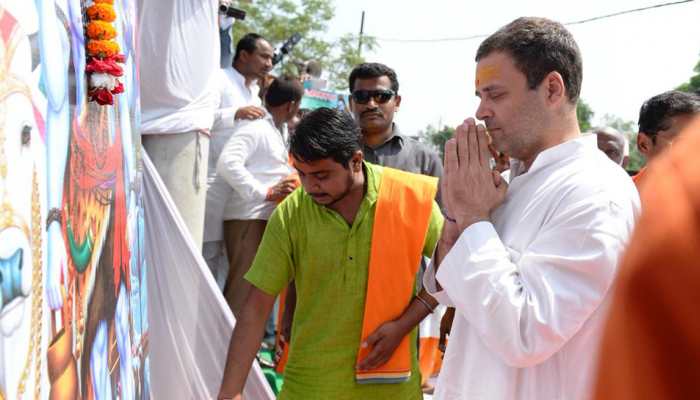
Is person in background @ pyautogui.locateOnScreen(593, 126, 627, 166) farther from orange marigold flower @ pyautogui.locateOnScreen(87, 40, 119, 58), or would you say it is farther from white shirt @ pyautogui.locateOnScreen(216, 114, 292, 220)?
orange marigold flower @ pyautogui.locateOnScreen(87, 40, 119, 58)

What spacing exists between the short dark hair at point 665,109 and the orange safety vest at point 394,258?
3.88ft

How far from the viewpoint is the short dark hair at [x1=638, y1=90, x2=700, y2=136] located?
11.7ft

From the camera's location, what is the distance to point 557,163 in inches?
78.3

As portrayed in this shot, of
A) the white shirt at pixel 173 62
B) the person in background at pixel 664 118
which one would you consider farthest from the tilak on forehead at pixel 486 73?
the white shirt at pixel 173 62

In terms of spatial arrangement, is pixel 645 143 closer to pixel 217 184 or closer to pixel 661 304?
pixel 217 184

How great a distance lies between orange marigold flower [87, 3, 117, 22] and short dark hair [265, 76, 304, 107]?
3.33 m

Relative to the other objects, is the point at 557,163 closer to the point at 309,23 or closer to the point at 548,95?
the point at 548,95

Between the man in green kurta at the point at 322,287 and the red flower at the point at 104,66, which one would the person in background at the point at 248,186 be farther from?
the red flower at the point at 104,66

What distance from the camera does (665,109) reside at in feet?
11.8

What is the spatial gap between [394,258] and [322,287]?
0.89ft

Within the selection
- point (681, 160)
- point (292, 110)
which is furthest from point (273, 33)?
point (681, 160)

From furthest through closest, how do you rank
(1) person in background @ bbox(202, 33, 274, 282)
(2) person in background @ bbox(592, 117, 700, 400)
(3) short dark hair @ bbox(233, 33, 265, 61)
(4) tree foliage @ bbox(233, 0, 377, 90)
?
(4) tree foliage @ bbox(233, 0, 377, 90) < (3) short dark hair @ bbox(233, 33, 265, 61) < (1) person in background @ bbox(202, 33, 274, 282) < (2) person in background @ bbox(592, 117, 700, 400)

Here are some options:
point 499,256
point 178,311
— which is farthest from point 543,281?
point 178,311

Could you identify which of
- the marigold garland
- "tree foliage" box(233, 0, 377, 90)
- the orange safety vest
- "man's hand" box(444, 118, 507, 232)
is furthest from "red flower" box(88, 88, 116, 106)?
"tree foliage" box(233, 0, 377, 90)
